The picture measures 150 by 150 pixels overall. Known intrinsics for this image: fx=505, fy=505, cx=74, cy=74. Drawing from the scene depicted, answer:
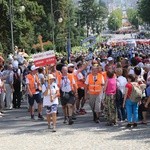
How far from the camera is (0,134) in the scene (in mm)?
13250

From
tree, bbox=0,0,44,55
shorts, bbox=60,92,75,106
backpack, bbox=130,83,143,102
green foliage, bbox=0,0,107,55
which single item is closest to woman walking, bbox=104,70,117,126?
backpack, bbox=130,83,143,102

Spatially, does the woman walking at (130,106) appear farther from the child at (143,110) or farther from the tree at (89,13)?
the tree at (89,13)

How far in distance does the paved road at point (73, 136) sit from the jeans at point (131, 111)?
0.93ft

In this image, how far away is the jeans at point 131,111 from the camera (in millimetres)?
13359

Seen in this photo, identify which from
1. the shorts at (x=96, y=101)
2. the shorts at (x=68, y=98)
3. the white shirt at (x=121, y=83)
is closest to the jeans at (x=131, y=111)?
the white shirt at (x=121, y=83)

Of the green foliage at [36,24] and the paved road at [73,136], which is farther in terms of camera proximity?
the green foliage at [36,24]

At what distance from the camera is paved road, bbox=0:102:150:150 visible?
1131cm

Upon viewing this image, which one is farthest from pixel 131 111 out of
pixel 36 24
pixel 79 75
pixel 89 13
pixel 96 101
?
pixel 89 13

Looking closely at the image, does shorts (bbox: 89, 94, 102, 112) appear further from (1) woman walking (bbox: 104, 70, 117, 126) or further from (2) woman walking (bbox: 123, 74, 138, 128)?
(2) woman walking (bbox: 123, 74, 138, 128)

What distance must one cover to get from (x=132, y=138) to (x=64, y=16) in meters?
76.9

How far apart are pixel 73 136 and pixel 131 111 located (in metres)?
1.87

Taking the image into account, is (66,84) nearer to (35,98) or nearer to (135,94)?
(35,98)

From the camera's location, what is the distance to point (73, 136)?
12516 millimetres

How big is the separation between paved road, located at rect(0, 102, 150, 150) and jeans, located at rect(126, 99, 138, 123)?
28 cm
